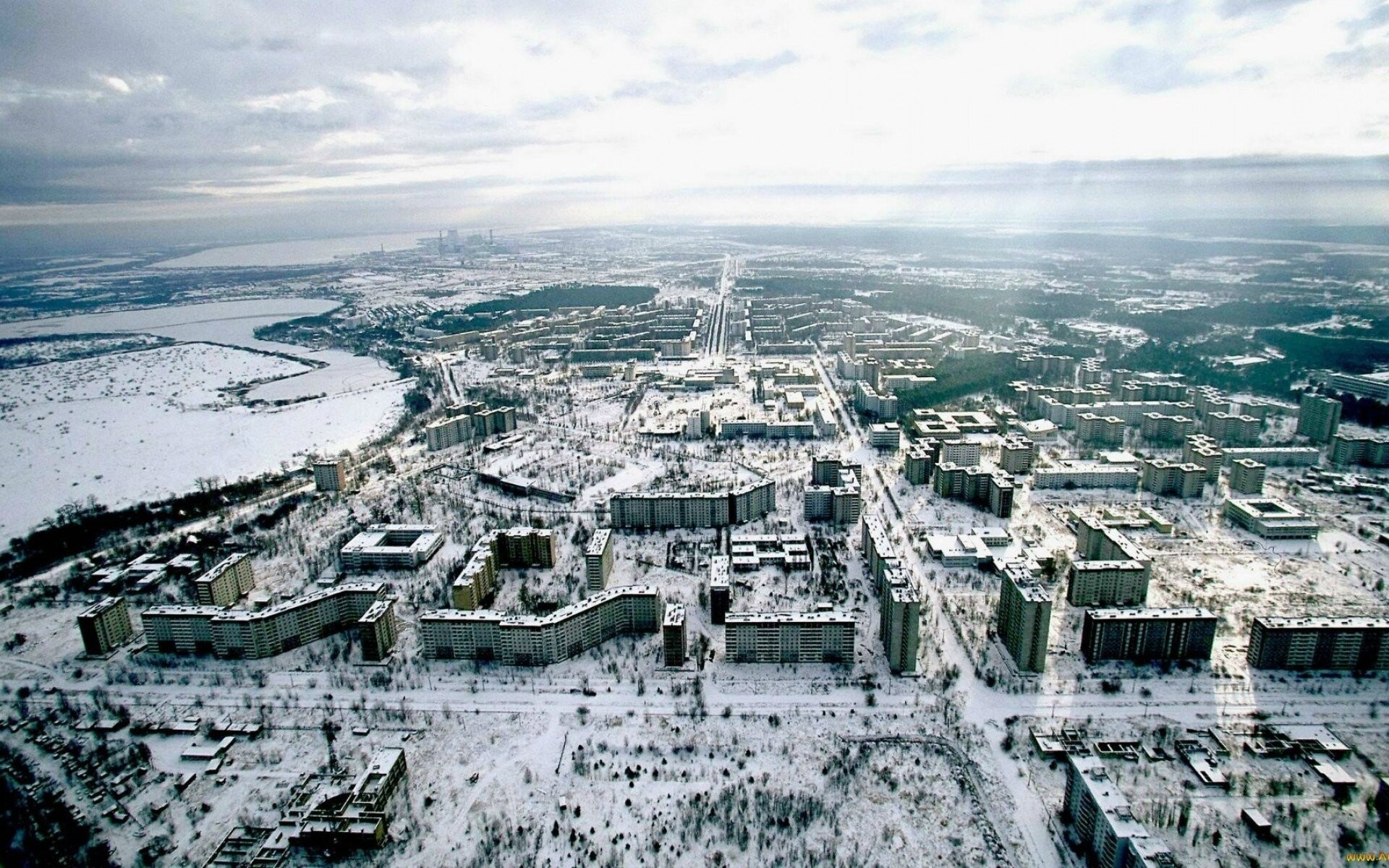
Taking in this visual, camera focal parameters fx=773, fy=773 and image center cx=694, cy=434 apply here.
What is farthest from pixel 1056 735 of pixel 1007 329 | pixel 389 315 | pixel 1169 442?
pixel 389 315

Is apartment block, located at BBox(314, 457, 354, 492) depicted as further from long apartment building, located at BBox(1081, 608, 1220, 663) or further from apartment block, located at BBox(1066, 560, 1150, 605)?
long apartment building, located at BBox(1081, 608, 1220, 663)

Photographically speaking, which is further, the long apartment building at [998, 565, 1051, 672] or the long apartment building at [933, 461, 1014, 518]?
the long apartment building at [933, 461, 1014, 518]

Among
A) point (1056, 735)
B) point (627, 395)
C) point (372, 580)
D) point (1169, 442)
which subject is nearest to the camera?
point (1056, 735)

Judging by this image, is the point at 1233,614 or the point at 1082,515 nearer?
the point at 1233,614

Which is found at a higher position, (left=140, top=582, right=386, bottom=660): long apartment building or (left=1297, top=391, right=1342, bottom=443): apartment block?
(left=1297, top=391, right=1342, bottom=443): apartment block

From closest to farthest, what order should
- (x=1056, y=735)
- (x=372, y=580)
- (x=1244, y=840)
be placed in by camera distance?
(x=1244, y=840)
(x=1056, y=735)
(x=372, y=580)

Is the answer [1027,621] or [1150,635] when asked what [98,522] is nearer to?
[1027,621]

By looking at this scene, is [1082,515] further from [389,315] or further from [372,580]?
[389,315]

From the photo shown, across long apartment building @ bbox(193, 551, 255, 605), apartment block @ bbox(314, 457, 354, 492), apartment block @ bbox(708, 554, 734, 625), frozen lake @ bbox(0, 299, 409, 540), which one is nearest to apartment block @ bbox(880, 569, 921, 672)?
apartment block @ bbox(708, 554, 734, 625)
